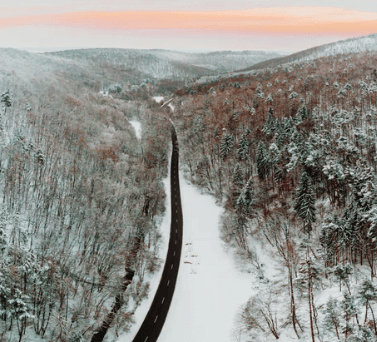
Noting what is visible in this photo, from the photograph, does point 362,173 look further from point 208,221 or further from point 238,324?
point 208,221

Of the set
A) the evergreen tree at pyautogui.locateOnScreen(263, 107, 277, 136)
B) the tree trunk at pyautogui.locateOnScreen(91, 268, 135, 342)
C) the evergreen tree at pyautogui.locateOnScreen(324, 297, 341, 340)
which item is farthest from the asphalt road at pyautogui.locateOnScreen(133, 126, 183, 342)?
the evergreen tree at pyautogui.locateOnScreen(263, 107, 277, 136)

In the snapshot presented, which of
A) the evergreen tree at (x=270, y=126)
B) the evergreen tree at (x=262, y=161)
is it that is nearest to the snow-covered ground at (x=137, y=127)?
the evergreen tree at (x=270, y=126)

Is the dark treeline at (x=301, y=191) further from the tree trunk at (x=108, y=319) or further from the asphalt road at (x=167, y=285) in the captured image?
the tree trunk at (x=108, y=319)

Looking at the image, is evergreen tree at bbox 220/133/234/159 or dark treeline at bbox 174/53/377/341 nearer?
dark treeline at bbox 174/53/377/341

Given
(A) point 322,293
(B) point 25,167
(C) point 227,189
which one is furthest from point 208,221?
(B) point 25,167

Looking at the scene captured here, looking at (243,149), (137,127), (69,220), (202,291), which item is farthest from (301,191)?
(137,127)

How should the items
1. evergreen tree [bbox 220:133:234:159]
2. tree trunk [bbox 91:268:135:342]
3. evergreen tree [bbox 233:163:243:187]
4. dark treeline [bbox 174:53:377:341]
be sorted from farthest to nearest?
evergreen tree [bbox 220:133:234:159], evergreen tree [bbox 233:163:243:187], tree trunk [bbox 91:268:135:342], dark treeline [bbox 174:53:377:341]

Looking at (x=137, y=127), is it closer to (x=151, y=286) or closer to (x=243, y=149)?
(x=243, y=149)

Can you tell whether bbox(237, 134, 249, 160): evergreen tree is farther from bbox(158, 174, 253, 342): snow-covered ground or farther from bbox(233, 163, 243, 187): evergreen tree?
bbox(158, 174, 253, 342): snow-covered ground
